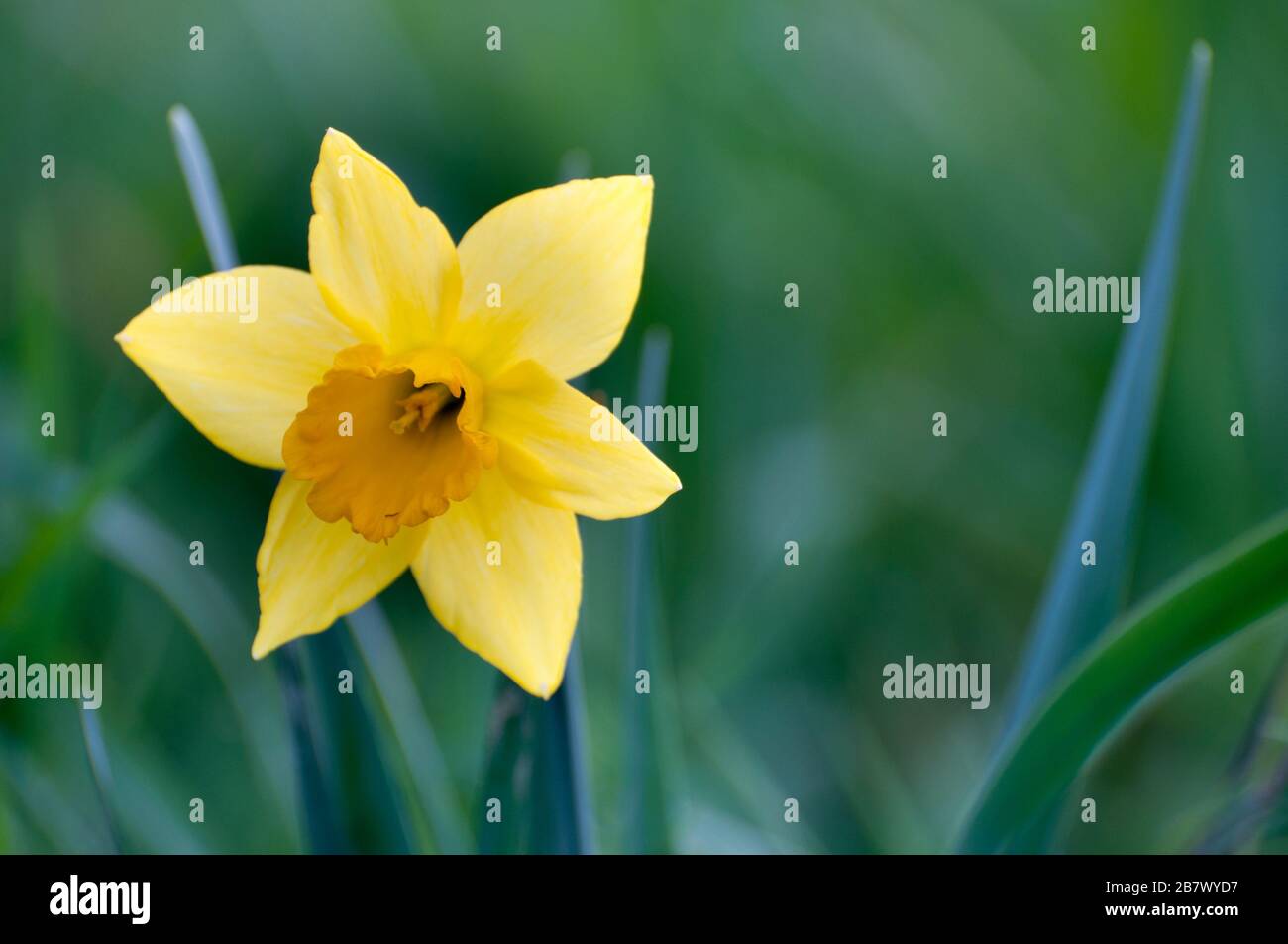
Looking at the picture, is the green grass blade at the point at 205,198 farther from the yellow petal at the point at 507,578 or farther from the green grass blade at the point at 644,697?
the green grass blade at the point at 644,697

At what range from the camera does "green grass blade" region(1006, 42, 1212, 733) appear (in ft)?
2.99

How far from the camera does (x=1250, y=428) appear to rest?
1.52 metres

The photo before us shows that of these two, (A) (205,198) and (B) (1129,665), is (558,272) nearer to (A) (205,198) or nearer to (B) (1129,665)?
(A) (205,198)

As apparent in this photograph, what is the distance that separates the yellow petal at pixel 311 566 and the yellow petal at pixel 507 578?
1.2 inches

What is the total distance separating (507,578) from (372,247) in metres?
0.27

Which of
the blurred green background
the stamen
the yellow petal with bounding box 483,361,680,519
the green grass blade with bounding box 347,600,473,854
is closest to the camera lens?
the yellow petal with bounding box 483,361,680,519

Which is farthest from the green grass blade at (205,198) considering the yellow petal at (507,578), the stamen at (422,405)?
the yellow petal at (507,578)

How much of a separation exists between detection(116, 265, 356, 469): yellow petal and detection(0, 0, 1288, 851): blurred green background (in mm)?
566

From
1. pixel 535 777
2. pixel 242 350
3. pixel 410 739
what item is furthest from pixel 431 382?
pixel 410 739

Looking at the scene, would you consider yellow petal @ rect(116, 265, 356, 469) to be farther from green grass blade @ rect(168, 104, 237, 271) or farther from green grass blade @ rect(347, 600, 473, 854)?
green grass blade @ rect(347, 600, 473, 854)

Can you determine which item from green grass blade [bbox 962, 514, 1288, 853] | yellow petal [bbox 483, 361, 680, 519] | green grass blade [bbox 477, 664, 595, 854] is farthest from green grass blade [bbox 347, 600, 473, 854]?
green grass blade [bbox 962, 514, 1288, 853]

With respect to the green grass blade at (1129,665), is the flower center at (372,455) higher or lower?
higher

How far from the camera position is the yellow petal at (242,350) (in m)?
0.74
